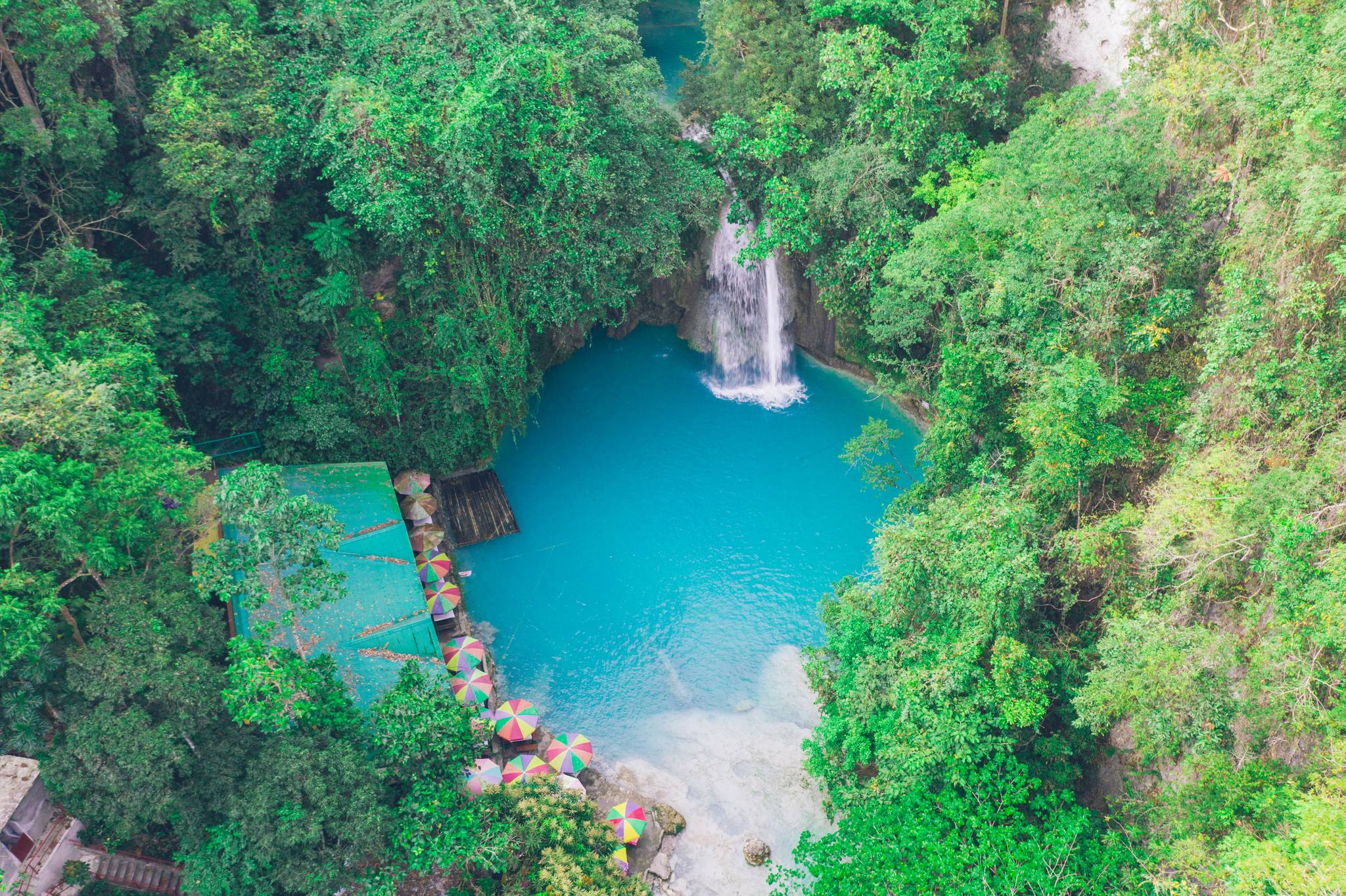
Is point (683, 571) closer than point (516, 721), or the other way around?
point (516, 721)

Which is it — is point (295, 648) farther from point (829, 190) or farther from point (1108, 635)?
point (829, 190)

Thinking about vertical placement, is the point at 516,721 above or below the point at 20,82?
below

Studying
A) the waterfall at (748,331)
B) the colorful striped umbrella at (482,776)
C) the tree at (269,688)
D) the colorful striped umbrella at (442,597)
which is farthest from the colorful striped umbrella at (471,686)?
the waterfall at (748,331)

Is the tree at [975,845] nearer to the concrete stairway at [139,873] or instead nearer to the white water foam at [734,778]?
the white water foam at [734,778]

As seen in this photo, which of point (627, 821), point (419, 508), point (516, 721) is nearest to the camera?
point (627, 821)

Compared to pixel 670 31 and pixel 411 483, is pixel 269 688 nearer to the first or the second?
pixel 411 483

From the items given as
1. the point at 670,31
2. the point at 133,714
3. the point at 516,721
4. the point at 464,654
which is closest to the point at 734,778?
the point at 516,721

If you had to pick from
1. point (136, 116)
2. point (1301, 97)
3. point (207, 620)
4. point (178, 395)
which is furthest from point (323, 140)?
point (1301, 97)
